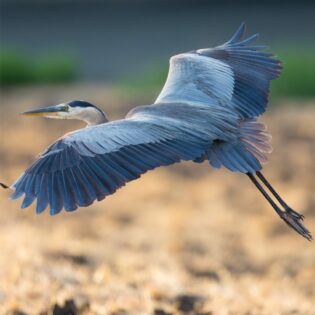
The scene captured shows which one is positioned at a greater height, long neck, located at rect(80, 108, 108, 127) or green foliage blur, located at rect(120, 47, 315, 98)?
long neck, located at rect(80, 108, 108, 127)

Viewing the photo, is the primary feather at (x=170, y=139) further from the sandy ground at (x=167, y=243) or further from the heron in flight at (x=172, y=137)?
the sandy ground at (x=167, y=243)

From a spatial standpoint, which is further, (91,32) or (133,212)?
(91,32)

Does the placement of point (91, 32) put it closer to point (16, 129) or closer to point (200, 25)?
point (200, 25)

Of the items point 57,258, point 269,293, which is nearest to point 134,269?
point 57,258

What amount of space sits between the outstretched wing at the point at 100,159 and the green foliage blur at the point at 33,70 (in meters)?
8.46

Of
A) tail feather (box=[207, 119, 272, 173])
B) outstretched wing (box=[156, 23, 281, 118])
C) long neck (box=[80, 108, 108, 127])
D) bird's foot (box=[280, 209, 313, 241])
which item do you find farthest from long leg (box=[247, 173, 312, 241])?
long neck (box=[80, 108, 108, 127])

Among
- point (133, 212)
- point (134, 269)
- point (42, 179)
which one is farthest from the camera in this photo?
point (133, 212)

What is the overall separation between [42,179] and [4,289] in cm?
117

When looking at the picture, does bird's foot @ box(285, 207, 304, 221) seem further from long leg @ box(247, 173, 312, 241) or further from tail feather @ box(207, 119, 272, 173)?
tail feather @ box(207, 119, 272, 173)

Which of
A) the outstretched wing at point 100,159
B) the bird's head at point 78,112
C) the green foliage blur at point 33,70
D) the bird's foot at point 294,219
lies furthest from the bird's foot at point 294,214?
the green foliage blur at point 33,70

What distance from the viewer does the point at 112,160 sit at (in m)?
5.66

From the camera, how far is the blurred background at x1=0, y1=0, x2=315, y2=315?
688 cm

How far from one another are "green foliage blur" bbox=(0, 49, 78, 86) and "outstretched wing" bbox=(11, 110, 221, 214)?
846cm

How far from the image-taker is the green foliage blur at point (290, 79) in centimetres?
1348
